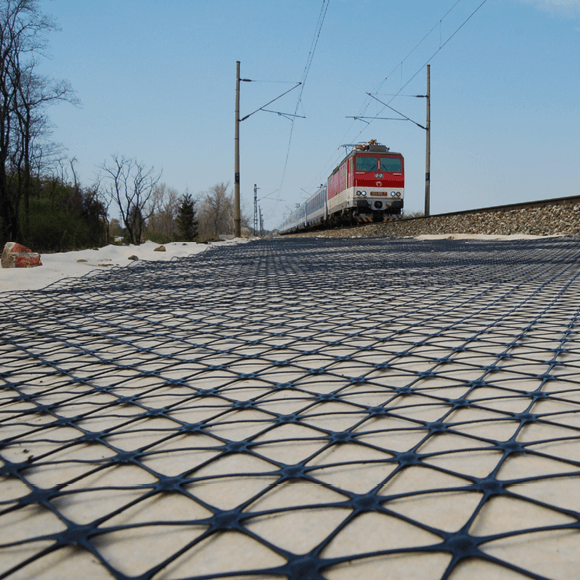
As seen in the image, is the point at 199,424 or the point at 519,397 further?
the point at 519,397

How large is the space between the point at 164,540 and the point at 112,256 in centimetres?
554

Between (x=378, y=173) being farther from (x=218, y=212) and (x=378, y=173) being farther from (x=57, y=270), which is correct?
(x=218, y=212)

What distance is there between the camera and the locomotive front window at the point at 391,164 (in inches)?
488

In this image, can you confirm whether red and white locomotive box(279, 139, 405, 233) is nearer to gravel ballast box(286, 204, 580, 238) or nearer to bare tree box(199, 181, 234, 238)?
gravel ballast box(286, 204, 580, 238)

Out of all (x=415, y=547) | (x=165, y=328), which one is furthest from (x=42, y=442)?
(x=165, y=328)

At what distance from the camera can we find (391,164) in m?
12.5

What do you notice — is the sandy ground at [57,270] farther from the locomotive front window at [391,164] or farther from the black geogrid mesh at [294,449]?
the locomotive front window at [391,164]

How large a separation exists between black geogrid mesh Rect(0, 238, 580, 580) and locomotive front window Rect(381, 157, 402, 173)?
11329 mm

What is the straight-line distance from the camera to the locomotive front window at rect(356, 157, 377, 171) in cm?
1218

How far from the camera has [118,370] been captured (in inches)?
47.9

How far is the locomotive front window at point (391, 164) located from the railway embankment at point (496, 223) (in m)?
1.62

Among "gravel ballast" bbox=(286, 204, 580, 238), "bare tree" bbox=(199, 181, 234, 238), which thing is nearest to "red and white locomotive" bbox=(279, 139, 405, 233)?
"gravel ballast" bbox=(286, 204, 580, 238)

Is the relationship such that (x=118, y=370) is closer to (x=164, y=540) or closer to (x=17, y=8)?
(x=164, y=540)

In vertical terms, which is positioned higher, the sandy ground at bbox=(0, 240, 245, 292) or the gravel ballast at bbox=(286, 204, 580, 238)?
the gravel ballast at bbox=(286, 204, 580, 238)
